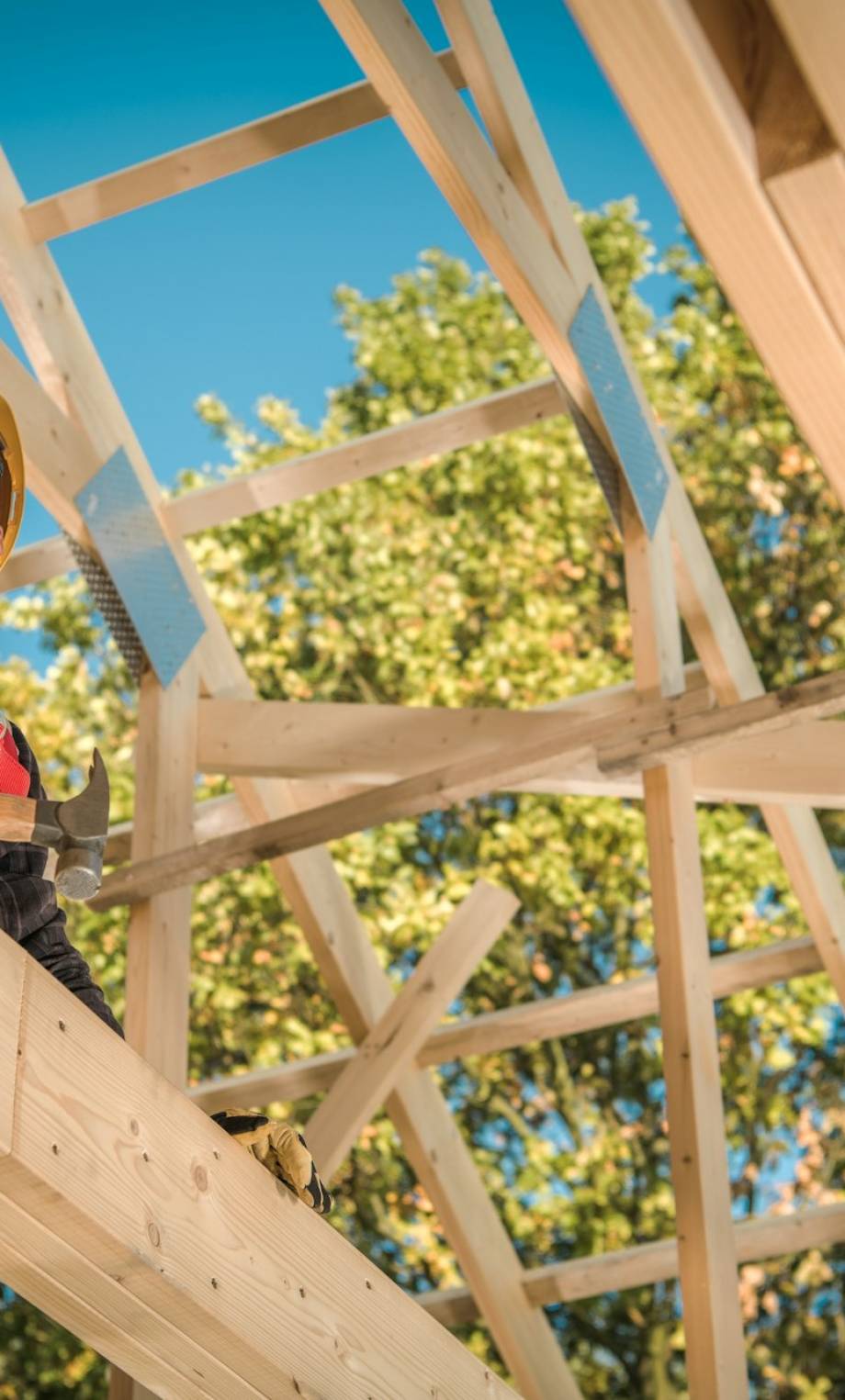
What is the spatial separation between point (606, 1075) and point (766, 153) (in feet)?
30.7

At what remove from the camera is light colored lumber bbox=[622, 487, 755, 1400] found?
155 inches

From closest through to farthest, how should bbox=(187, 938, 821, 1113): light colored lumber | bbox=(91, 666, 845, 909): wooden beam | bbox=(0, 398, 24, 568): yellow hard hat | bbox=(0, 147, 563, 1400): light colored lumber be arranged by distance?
bbox=(0, 398, 24, 568): yellow hard hat < bbox=(91, 666, 845, 909): wooden beam < bbox=(0, 147, 563, 1400): light colored lumber < bbox=(187, 938, 821, 1113): light colored lumber

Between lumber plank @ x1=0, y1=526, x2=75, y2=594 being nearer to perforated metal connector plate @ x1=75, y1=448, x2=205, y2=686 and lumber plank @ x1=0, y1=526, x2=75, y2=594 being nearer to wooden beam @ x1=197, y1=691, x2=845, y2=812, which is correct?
perforated metal connector plate @ x1=75, y1=448, x2=205, y2=686

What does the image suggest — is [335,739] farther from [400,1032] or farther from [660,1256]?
[660,1256]

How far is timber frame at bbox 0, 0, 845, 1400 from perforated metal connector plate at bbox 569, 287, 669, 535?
0.05 metres

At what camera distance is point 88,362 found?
484 cm

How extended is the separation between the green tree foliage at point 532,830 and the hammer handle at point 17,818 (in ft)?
25.2

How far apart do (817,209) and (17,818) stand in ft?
3.28

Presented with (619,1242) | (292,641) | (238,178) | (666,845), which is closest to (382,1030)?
(666,845)

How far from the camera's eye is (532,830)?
10242 millimetres

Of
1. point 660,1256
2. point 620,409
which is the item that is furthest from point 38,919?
point 660,1256

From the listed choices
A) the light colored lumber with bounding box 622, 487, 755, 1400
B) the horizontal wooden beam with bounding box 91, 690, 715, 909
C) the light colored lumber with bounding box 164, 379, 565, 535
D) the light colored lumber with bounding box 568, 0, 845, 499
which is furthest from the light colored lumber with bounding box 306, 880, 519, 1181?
the light colored lumber with bounding box 568, 0, 845, 499

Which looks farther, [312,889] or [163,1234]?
[312,889]

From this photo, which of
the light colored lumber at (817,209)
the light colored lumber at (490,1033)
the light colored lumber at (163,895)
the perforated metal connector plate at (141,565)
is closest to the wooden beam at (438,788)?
the light colored lumber at (163,895)
